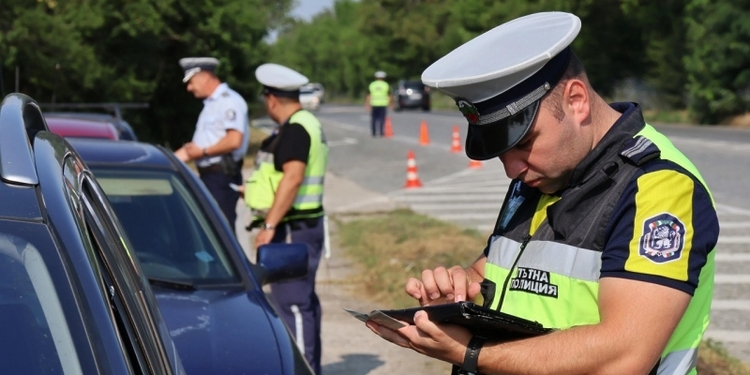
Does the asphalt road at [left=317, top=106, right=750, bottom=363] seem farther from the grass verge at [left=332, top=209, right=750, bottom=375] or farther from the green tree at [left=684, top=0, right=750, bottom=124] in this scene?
the green tree at [left=684, top=0, right=750, bottom=124]

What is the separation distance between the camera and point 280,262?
5074mm

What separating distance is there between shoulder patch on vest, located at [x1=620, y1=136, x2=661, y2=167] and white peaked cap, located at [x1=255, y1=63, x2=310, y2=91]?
4107 millimetres

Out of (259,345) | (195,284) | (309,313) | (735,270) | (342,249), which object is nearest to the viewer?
(259,345)

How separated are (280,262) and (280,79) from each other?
180 cm

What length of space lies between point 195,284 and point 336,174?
16083 mm

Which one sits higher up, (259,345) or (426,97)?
(259,345)

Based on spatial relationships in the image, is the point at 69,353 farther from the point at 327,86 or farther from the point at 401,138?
the point at 327,86

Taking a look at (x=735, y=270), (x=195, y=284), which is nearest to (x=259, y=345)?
(x=195, y=284)

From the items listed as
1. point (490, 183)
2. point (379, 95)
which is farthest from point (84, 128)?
point (379, 95)

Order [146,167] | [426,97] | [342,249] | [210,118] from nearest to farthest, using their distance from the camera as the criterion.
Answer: [146,167] < [210,118] < [342,249] < [426,97]

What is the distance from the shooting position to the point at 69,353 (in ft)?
6.86

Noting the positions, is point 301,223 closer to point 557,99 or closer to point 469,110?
point 469,110

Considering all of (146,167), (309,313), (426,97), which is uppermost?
(146,167)

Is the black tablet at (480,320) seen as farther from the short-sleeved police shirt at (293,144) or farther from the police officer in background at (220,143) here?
the police officer in background at (220,143)
